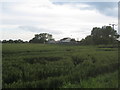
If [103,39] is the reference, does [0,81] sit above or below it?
below

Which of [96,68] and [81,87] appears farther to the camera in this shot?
[96,68]

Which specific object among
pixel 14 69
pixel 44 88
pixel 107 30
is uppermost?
pixel 107 30

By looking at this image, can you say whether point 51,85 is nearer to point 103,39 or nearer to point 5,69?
point 5,69

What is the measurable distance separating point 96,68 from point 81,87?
2799mm

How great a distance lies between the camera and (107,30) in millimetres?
25109

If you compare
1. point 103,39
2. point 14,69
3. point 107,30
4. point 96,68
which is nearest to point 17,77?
point 14,69

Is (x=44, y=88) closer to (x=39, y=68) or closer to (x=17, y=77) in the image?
(x=17, y=77)

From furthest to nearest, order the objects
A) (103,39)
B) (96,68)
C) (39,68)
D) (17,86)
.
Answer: (103,39) < (96,68) < (39,68) < (17,86)

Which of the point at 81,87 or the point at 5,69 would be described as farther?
the point at 5,69

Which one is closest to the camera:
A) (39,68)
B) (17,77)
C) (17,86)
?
(17,86)

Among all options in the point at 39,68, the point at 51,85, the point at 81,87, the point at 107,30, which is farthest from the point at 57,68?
the point at 107,30

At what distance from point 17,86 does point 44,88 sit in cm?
78

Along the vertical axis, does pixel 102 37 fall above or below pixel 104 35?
below

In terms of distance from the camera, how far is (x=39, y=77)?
625 cm
